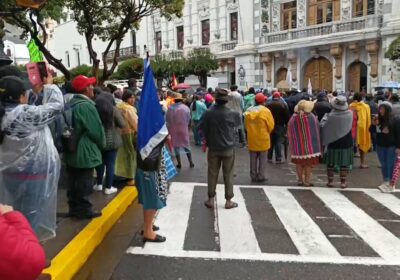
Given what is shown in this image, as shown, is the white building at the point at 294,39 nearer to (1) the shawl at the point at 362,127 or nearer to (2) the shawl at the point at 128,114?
(1) the shawl at the point at 362,127

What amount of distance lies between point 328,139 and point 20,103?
593cm

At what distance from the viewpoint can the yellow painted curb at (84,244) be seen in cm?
456

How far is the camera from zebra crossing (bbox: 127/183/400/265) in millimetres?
5410

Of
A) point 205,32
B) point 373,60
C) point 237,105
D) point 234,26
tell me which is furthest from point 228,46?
point 237,105

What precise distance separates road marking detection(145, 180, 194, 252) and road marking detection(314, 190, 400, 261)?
229 cm

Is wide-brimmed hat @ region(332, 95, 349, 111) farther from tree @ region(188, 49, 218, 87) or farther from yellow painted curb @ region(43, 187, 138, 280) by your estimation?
tree @ region(188, 49, 218, 87)

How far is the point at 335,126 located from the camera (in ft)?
28.3

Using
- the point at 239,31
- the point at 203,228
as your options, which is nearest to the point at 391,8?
the point at 239,31

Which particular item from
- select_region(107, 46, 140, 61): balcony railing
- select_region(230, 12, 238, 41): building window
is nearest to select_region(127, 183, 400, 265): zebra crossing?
select_region(230, 12, 238, 41): building window

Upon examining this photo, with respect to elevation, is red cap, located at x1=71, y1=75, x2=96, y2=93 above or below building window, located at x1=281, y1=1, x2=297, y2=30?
below

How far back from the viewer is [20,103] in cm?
436

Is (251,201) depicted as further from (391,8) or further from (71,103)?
(391,8)

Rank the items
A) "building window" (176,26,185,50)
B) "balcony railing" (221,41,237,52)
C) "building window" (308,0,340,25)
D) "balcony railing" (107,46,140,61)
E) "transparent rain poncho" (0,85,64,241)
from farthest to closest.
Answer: "balcony railing" (107,46,140,61)
"building window" (176,26,185,50)
"balcony railing" (221,41,237,52)
"building window" (308,0,340,25)
"transparent rain poncho" (0,85,64,241)

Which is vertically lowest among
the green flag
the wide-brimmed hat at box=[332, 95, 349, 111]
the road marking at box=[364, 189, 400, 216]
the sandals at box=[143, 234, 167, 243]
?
the road marking at box=[364, 189, 400, 216]
